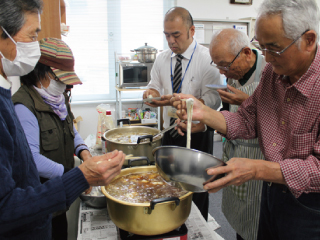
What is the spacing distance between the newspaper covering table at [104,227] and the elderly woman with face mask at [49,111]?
274 millimetres

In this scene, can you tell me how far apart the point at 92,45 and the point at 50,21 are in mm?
2365

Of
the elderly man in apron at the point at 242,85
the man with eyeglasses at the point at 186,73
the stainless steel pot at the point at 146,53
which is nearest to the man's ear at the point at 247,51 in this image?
the elderly man in apron at the point at 242,85

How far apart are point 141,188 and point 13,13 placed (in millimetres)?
896

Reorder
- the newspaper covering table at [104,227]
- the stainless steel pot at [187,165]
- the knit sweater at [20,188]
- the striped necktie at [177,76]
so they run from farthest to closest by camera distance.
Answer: the striped necktie at [177,76] → the newspaper covering table at [104,227] → the stainless steel pot at [187,165] → the knit sweater at [20,188]

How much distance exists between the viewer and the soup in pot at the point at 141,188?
1160 millimetres

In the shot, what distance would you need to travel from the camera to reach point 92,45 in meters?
4.61

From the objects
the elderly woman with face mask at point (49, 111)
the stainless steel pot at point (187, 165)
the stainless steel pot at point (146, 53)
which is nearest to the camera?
the stainless steel pot at point (187, 165)

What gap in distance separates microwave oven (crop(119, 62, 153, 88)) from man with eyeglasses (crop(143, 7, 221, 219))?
1563 mm

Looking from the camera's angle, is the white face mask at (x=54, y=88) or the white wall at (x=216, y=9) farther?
the white wall at (x=216, y=9)

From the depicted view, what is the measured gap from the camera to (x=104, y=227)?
47.2 inches

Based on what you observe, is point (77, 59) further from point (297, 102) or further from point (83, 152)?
point (297, 102)

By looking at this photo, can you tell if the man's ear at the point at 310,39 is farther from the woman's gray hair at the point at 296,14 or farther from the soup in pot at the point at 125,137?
the soup in pot at the point at 125,137

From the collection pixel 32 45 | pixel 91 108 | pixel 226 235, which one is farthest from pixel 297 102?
pixel 91 108

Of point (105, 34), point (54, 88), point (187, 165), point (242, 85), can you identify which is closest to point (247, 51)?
point (242, 85)
